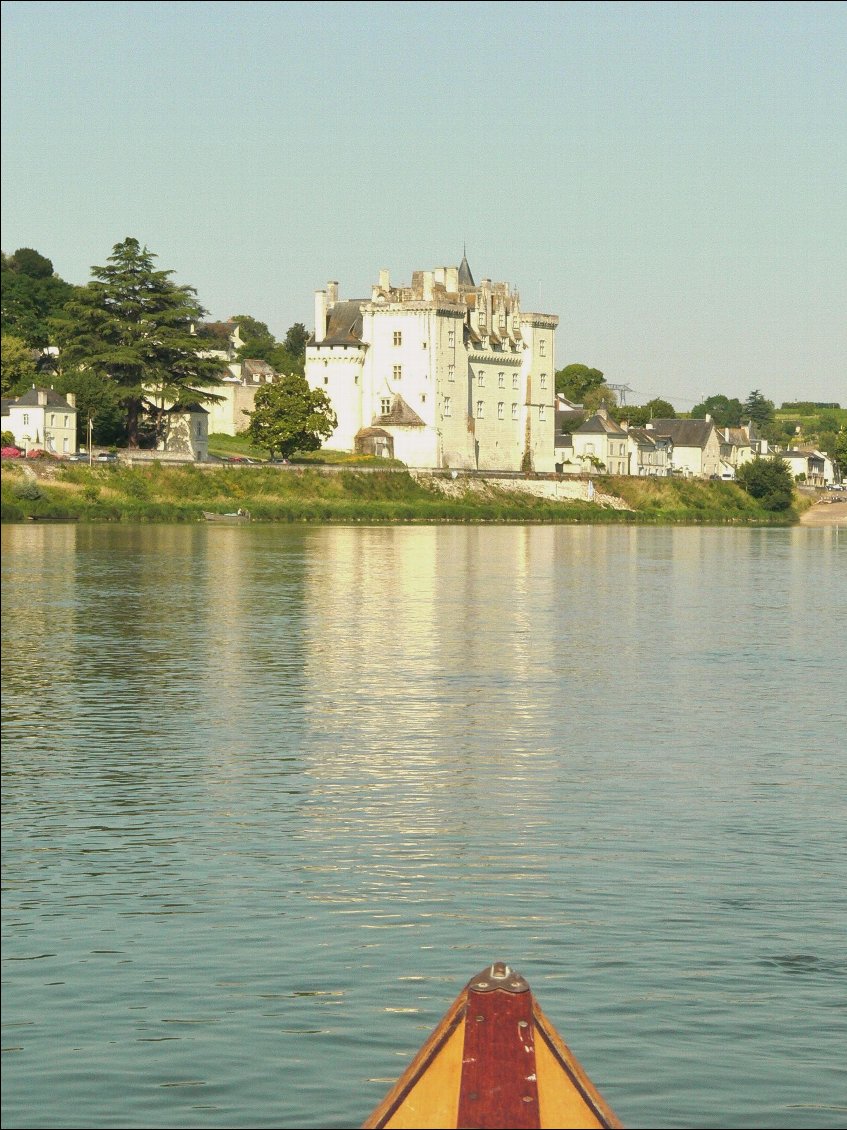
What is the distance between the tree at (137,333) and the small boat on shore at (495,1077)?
91.1m

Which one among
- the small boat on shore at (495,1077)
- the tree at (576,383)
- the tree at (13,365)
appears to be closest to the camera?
the small boat on shore at (495,1077)

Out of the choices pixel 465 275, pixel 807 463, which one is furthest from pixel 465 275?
pixel 807 463

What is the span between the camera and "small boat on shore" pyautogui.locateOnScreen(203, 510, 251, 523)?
87.7 m

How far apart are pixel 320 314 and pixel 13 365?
23488 millimetres

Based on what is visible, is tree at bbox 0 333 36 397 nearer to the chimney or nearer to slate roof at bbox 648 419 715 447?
the chimney

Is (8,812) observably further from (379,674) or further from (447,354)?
(447,354)

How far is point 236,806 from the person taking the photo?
1584cm

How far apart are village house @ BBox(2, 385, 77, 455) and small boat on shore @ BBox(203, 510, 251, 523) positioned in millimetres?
10319

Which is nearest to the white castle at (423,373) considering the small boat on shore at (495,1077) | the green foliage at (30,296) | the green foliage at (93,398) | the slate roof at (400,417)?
the slate roof at (400,417)

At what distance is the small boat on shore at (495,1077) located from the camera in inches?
237

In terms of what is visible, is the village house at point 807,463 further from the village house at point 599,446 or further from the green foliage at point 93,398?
the green foliage at point 93,398

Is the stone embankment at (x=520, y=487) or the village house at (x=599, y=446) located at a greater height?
the village house at (x=599, y=446)

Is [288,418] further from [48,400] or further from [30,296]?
[30,296]

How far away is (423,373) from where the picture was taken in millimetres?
118562
